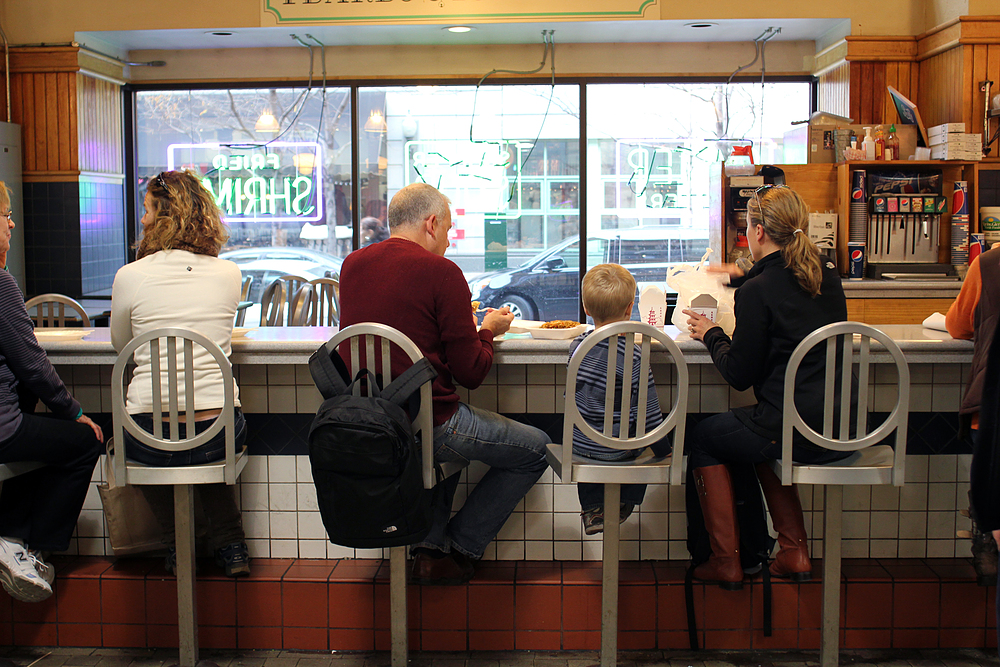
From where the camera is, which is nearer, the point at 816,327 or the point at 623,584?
the point at 816,327

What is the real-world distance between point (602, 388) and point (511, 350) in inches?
15.5

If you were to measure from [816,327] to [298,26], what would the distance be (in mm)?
4449

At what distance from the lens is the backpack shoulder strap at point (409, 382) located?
2.19 meters

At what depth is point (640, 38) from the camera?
20.0ft

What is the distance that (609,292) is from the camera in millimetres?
2480

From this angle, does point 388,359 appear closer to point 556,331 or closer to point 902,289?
point 556,331

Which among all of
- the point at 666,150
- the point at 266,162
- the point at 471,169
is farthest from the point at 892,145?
the point at 266,162

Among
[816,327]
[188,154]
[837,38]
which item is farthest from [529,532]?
[188,154]

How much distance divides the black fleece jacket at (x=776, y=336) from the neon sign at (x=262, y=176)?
4.74 meters

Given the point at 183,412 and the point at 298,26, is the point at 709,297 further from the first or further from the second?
the point at 298,26

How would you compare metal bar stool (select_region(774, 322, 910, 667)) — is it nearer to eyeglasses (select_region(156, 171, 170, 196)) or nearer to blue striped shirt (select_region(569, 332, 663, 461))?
blue striped shirt (select_region(569, 332, 663, 461))

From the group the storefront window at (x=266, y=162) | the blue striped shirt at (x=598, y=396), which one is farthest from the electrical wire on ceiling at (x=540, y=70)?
the blue striped shirt at (x=598, y=396)

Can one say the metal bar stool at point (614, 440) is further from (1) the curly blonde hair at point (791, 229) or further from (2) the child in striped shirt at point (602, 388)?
(1) the curly blonde hair at point (791, 229)

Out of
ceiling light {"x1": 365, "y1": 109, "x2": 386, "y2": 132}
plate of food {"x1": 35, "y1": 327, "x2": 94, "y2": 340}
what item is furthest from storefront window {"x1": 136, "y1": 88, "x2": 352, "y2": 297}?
plate of food {"x1": 35, "y1": 327, "x2": 94, "y2": 340}
